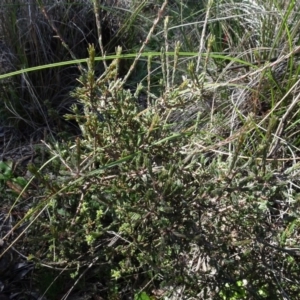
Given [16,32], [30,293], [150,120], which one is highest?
[150,120]

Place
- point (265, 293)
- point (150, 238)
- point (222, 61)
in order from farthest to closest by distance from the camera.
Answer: point (222, 61) → point (265, 293) → point (150, 238)

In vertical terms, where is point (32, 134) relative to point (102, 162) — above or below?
below

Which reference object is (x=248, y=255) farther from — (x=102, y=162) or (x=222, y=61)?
(x=222, y=61)

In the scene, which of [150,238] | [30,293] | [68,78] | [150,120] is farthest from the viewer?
[68,78]

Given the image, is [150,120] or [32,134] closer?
[150,120]

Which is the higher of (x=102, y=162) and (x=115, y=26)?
(x=102, y=162)

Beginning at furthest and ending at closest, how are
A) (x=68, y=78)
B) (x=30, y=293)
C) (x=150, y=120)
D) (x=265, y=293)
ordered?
(x=68, y=78), (x=30, y=293), (x=265, y=293), (x=150, y=120)

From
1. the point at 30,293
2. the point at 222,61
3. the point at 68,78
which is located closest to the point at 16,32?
the point at 68,78

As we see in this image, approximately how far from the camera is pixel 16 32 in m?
3.25

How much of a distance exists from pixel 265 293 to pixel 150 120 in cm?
74

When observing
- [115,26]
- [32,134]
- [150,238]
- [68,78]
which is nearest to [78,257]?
[150,238]

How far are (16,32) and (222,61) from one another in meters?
0.93

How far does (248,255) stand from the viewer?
225 cm

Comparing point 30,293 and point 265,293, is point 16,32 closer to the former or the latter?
point 30,293
